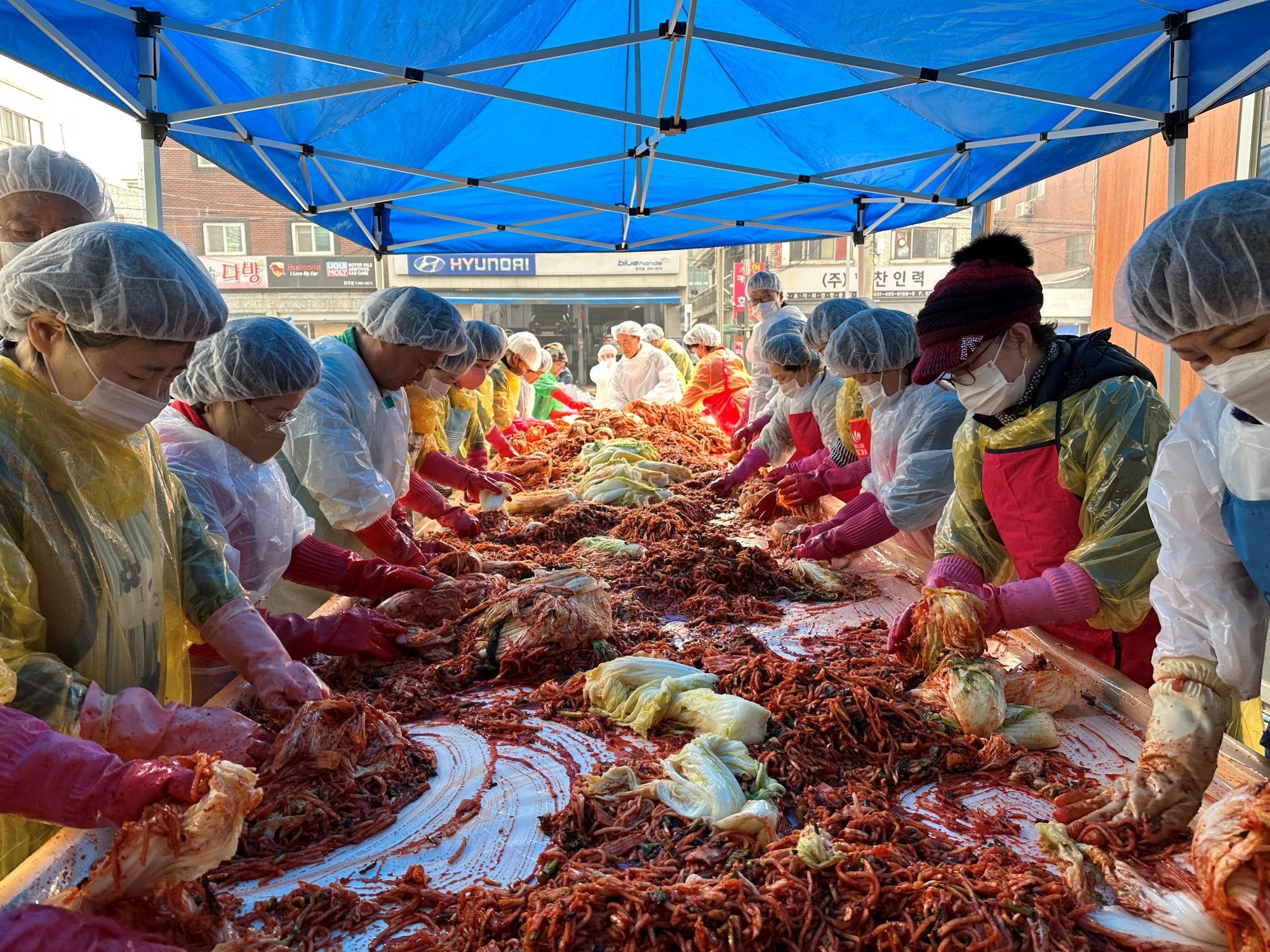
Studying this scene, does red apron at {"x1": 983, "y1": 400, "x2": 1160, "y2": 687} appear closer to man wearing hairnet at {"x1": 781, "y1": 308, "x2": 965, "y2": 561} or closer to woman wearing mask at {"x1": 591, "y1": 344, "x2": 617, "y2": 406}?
man wearing hairnet at {"x1": 781, "y1": 308, "x2": 965, "y2": 561}

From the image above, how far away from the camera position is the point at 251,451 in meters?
3.18

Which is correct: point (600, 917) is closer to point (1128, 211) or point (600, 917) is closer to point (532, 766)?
point (532, 766)

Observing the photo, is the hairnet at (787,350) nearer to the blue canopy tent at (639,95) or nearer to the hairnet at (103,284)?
the blue canopy tent at (639,95)

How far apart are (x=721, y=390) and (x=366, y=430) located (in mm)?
8892

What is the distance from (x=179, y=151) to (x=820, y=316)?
125 feet

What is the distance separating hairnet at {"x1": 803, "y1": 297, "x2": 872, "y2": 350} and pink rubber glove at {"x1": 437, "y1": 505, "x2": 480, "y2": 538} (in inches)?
114

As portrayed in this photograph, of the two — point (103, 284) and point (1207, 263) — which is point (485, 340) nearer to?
point (103, 284)

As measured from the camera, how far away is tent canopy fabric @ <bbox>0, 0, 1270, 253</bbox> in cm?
448

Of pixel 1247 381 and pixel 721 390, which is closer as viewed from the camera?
pixel 1247 381

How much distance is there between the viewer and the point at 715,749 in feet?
7.75

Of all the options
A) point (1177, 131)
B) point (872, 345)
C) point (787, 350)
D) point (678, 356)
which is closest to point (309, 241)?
point (678, 356)

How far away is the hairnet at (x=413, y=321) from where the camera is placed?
4531mm

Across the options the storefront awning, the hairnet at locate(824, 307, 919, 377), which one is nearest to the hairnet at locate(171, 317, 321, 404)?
the hairnet at locate(824, 307, 919, 377)

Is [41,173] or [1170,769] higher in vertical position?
[41,173]
